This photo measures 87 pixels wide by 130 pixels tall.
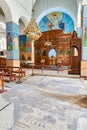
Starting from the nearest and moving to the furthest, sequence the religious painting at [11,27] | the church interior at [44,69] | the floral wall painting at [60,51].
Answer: the church interior at [44,69] → the religious painting at [11,27] → the floral wall painting at [60,51]

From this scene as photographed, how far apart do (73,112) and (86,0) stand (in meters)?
6.60

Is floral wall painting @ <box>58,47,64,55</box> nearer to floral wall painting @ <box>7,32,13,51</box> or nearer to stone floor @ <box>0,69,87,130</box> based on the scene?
floral wall painting @ <box>7,32,13,51</box>

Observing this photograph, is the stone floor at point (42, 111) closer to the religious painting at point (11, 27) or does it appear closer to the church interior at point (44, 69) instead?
the church interior at point (44, 69)

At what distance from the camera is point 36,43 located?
14117 mm

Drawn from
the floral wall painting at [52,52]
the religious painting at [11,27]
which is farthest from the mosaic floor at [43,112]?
the floral wall painting at [52,52]

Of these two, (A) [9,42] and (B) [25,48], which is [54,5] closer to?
(B) [25,48]

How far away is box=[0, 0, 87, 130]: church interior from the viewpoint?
289cm

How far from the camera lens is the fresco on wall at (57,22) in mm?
13188

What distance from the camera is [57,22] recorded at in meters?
13.6

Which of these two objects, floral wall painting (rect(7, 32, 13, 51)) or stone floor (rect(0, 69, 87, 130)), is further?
floral wall painting (rect(7, 32, 13, 51))

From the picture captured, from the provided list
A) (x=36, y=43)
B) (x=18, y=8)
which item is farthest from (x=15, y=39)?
(x=36, y=43)

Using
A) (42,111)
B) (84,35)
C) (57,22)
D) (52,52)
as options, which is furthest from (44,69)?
(42,111)

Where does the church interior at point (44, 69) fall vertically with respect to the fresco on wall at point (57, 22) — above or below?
below

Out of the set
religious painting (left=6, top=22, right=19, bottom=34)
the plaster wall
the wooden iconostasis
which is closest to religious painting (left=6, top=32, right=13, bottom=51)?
religious painting (left=6, top=22, right=19, bottom=34)
